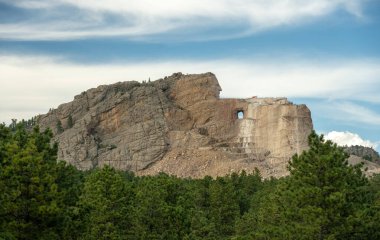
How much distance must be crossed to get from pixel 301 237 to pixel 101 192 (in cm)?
1237

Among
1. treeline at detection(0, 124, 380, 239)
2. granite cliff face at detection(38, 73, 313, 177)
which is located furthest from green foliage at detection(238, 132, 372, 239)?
granite cliff face at detection(38, 73, 313, 177)

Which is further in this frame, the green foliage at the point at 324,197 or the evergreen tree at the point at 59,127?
the evergreen tree at the point at 59,127

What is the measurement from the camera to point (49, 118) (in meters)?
154

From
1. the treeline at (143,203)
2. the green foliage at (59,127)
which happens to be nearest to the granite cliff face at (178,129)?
the green foliage at (59,127)

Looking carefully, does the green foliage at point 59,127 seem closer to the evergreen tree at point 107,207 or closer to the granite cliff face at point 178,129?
the granite cliff face at point 178,129

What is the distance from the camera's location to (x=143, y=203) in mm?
39031

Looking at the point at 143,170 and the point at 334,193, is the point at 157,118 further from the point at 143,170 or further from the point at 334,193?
the point at 334,193

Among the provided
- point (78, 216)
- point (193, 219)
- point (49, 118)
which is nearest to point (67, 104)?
point (49, 118)

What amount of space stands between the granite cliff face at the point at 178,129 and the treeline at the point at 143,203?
9200 centimetres

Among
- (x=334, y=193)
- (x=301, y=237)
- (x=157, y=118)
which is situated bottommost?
(x=301, y=237)

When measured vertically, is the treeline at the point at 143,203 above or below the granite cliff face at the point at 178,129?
below

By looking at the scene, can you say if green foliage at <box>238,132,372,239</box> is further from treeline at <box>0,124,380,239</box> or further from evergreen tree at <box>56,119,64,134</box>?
evergreen tree at <box>56,119,64,134</box>

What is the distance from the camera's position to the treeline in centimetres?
2704

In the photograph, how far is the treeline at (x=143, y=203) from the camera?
2704 cm
